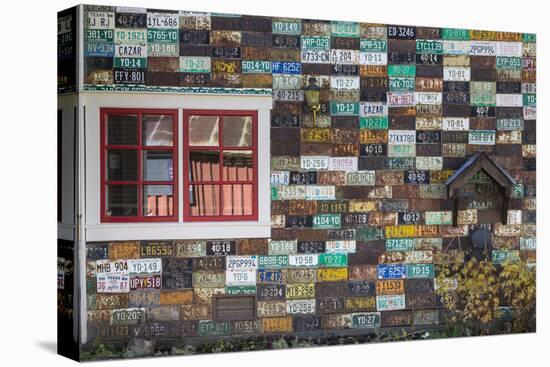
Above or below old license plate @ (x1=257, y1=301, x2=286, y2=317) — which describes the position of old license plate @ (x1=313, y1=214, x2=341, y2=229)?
above

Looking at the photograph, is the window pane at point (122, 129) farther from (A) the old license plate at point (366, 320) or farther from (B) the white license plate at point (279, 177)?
(A) the old license plate at point (366, 320)

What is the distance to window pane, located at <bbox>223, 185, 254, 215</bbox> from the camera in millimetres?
11742

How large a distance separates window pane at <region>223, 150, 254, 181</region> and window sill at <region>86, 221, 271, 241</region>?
0.42m

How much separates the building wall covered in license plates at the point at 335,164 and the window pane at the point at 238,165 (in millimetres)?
229

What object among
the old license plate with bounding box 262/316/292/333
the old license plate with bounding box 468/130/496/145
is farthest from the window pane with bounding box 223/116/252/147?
the old license plate with bounding box 468/130/496/145

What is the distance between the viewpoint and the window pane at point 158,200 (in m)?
11.5

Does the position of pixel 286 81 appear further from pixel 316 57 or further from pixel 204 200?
pixel 204 200

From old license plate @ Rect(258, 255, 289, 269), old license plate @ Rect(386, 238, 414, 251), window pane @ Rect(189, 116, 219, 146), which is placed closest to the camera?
window pane @ Rect(189, 116, 219, 146)

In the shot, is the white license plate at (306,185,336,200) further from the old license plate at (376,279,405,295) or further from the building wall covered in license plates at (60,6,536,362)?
the old license plate at (376,279,405,295)

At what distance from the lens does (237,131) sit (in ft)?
38.5

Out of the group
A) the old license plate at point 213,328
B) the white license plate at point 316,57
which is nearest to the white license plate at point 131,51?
the white license plate at point 316,57

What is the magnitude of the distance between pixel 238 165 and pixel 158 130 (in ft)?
2.68

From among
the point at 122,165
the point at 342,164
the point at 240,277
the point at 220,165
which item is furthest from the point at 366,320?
the point at 122,165

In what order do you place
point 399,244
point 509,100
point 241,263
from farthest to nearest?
1. point 509,100
2. point 399,244
3. point 241,263
